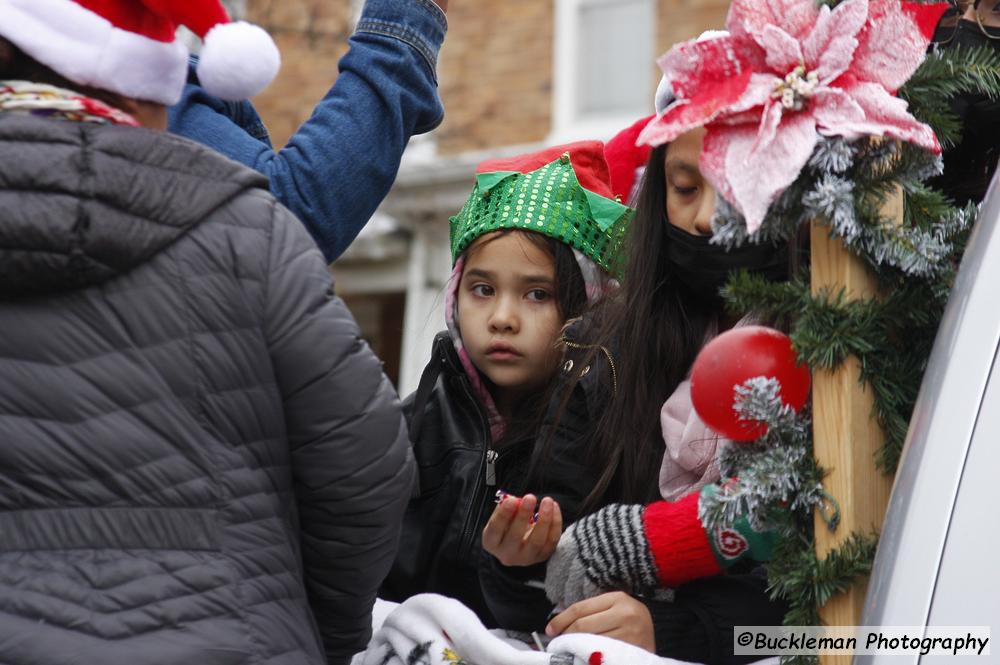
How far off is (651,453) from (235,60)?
1.01m

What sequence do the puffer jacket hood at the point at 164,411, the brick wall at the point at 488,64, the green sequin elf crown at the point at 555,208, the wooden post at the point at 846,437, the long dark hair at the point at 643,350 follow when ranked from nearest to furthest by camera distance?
the puffer jacket hood at the point at 164,411 → the wooden post at the point at 846,437 → the long dark hair at the point at 643,350 → the green sequin elf crown at the point at 555,208 → the brick wall at the point at 488,64

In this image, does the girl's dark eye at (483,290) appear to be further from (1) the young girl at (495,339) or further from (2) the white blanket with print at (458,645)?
(2) the white blanket with print at (458,645)

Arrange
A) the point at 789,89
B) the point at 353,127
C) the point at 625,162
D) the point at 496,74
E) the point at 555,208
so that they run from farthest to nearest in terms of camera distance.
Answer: the point at 496,74 < the point at 625,162 < the point at 555,208 < the point at 353,127 < the point at 789,89


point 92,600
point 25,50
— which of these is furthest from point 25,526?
point 25,50

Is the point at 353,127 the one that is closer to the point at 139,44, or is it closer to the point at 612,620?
the point at 139,44

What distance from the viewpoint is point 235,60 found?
6.32ft

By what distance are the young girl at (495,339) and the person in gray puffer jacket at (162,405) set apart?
759 mm

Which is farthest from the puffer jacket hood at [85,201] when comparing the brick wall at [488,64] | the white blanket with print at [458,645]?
the brick wall at [488,64]

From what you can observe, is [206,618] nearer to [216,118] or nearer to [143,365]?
[143,365]

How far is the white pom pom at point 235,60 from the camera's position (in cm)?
193

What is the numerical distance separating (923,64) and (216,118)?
3.88 feet

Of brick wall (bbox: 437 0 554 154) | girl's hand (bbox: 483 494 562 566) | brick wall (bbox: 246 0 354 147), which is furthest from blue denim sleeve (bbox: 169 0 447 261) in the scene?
brick wall (bbox: 246 0 354 147)

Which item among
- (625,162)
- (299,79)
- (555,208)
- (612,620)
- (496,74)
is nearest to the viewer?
(612,620)

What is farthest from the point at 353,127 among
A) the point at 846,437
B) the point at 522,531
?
the point at 846,437
